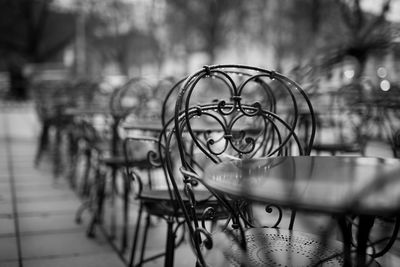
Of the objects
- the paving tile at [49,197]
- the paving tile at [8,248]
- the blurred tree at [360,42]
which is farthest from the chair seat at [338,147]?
the paving tile at [8,248]

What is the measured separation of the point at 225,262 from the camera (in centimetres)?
147

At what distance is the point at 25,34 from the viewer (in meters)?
20.0

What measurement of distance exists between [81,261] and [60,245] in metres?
0.30

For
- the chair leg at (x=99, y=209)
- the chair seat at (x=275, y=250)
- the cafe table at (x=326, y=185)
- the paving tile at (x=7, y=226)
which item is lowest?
the paving tile at (x=7, y=226)

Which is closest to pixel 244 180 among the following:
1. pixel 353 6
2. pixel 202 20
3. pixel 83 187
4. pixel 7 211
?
pixel 7 211

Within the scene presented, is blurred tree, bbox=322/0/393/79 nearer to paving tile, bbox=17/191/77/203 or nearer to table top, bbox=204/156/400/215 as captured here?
paving tile, bbox=17/191/77/203

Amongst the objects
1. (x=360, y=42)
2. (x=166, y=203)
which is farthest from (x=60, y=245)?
(x=360, y=42)

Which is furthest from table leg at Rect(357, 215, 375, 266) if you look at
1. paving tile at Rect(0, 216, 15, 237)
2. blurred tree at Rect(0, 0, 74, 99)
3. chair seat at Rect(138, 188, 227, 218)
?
blurred tree at Rect(0, 0, 74, 99)

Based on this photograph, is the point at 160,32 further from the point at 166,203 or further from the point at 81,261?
the point at 166,203

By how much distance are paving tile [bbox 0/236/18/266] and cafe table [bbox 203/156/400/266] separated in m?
1.68

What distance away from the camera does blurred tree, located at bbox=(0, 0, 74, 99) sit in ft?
60.2

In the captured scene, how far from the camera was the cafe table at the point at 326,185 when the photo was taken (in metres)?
1.11

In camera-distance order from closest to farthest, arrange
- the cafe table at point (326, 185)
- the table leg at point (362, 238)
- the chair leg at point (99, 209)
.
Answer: the cafe table at point (326, 185), the table leg at point (362, 238), the chair leg at point (99, 209)

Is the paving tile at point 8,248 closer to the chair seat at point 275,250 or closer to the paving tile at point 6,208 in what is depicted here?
the paving tile at point 6,208
